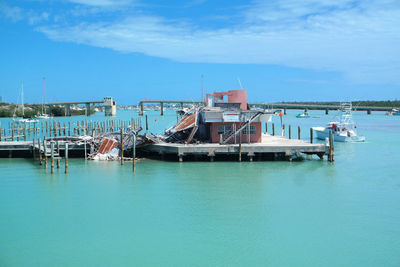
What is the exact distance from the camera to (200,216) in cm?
2111

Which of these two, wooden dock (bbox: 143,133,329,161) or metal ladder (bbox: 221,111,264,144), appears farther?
metal ladder (bbox: 221,111,264,144)

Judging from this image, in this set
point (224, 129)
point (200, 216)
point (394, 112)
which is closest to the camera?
point (200, 216)

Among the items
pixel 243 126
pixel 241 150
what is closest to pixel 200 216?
pixel 241 150

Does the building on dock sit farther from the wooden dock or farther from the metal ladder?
the wooden dock

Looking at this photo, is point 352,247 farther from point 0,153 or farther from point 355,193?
point 0,153

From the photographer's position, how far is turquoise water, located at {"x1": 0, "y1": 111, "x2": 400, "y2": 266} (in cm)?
1670

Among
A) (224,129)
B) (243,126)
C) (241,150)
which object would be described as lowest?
(241,150)

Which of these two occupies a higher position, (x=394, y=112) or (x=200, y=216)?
(x=394, y=112)

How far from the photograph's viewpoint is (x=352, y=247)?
17.4m

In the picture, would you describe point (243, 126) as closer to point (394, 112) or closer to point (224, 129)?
point (224, 129)

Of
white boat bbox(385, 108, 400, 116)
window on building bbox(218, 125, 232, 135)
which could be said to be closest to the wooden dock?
window on building bbox(218, 125, 232, 135)

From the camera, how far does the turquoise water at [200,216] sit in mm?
16703

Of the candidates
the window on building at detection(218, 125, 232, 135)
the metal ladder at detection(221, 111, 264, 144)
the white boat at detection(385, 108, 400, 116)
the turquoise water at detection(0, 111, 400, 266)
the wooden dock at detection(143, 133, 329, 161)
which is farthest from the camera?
the white boat at detection(385, 108, 400, 116)

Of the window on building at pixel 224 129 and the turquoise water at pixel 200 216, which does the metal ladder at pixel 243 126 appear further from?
the turquoise water at pixel 200 216
